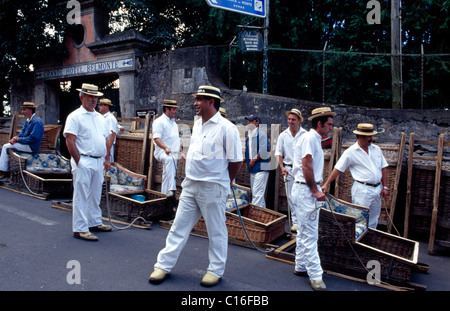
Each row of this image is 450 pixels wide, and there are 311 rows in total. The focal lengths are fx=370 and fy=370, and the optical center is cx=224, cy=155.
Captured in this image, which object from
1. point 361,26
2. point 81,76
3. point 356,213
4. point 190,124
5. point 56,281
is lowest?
point 56,281

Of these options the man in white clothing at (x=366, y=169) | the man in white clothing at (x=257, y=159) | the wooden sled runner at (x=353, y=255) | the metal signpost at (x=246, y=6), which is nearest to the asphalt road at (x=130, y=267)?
the wooden sled runner at (x=353, y=255)

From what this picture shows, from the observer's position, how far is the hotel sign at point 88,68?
1145cm

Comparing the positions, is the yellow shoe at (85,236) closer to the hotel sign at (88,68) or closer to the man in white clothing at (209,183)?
the man in white clothing at (209,183)

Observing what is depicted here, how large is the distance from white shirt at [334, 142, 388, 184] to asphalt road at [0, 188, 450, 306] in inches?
55.0

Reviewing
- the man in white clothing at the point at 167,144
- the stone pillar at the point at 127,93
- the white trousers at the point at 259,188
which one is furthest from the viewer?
the stone pillar at the point at 127,93

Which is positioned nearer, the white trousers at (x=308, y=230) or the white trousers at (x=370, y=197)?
the white trousers at (x=308, y=230)

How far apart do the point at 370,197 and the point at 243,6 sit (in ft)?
16.4

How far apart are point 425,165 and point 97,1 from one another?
10884 millimetres

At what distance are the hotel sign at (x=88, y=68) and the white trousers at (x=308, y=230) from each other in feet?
28.0

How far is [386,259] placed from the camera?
4.34 meters

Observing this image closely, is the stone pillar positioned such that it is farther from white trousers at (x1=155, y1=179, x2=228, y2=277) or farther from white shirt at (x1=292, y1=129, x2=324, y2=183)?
white shirt at (x1=292, y1=129, x2=324, y2=183)
